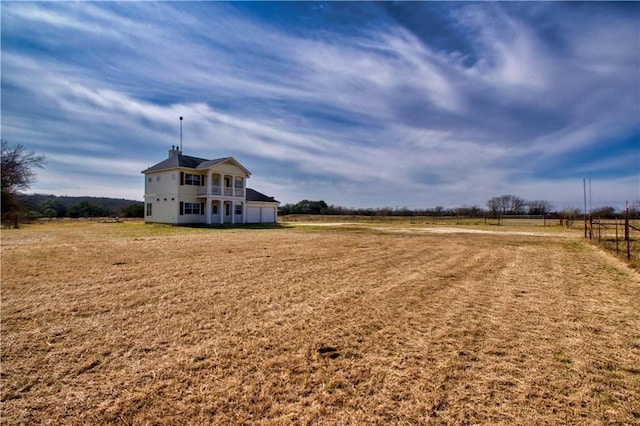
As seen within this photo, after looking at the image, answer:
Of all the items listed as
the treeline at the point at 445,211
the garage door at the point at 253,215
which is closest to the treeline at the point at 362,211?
the treeline at the point at 445,211

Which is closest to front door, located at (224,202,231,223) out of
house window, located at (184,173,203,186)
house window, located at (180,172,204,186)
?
house window, located at (180,172,204,186)

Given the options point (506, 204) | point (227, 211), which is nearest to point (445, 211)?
point (506, 204)

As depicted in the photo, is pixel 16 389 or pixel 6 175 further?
pixel 6 175

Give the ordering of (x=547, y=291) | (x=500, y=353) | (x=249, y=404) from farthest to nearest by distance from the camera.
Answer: (x=547, y=291) → (x=500, y=353) → (x=249, y=404)

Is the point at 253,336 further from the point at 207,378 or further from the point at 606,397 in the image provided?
the point at 606,397

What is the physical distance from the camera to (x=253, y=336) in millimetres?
3838

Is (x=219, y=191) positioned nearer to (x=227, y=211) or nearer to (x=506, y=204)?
(x=227, y=211)

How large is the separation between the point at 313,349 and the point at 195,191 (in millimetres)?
28460

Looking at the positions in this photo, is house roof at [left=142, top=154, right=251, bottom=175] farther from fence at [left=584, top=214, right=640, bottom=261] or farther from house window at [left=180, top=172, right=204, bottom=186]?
fence at [left=584, top=214, right=640, bottom=261]

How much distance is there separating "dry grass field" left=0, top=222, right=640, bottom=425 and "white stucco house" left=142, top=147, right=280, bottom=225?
22150 mm

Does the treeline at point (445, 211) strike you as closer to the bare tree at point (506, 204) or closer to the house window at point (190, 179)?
the bare tree at point (506, 204)

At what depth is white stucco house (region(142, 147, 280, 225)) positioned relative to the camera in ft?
92.6

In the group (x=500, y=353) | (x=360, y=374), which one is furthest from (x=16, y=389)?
(x=500, y=353)

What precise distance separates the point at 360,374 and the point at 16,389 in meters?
2.95
